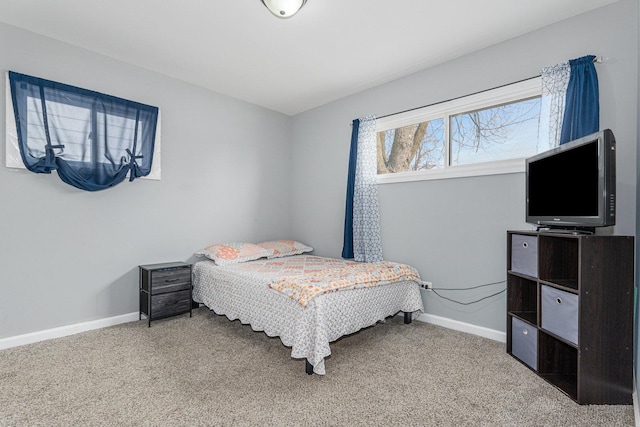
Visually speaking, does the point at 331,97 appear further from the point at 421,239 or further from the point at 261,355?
the point at 261,355

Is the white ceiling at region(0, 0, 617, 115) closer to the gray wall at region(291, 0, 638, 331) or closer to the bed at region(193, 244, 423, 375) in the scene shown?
the gray wall at region(291, 0, 638, 331)

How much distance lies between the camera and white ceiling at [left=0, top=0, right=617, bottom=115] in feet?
7.57

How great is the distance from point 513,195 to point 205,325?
10.1ft

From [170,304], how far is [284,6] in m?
2.84

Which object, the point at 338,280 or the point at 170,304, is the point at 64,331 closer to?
the point at 170,304

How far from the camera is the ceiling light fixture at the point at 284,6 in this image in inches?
84.3

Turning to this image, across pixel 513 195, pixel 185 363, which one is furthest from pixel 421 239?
pixel 185 363

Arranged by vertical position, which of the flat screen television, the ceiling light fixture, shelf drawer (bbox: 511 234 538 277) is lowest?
shelf drawer (bbox: 511 234 538 277)

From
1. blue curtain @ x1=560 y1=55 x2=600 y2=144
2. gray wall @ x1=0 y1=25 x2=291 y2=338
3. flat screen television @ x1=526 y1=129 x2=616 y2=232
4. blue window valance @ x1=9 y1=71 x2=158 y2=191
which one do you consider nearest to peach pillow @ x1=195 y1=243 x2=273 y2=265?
gray wall @ x1=0 y1=25 x2=291 y2=338

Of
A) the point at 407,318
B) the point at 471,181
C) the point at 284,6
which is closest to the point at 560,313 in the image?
the point at 471,181

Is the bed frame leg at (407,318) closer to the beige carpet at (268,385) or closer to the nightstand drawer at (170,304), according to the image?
the beige carpet at (268,385)

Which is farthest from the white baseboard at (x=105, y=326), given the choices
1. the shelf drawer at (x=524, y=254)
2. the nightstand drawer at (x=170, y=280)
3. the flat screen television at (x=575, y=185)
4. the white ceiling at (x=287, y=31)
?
the white ceiling at (x=287, y=31)

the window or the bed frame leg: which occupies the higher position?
the window

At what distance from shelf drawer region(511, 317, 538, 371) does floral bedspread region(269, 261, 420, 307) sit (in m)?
0.94
